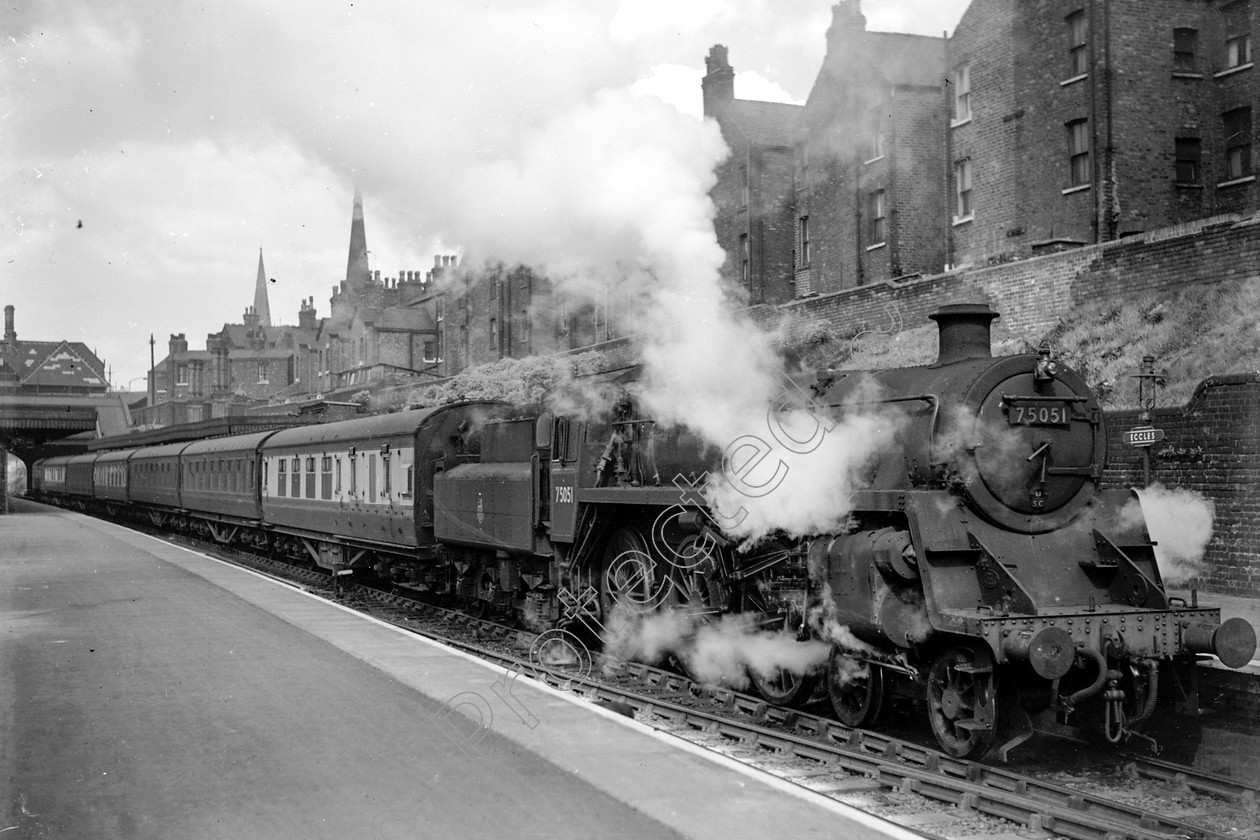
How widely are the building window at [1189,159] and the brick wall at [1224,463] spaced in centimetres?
1131

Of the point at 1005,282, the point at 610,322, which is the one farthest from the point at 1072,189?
the point at 610,322

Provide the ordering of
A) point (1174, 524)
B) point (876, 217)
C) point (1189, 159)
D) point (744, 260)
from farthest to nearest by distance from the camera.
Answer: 1. point (744, 260)
2. point (876, 217)
3. point (1189, 159)
4. point (1174, 524)

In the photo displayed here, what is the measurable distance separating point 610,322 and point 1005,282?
6439 millimetres

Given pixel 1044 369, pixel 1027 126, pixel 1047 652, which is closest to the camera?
pixel 1047 652

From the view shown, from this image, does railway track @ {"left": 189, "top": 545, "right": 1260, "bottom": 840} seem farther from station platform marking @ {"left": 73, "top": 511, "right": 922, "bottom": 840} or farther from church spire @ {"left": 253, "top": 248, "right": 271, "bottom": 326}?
church spire @ {"left": 253, "top": 248, "right": 271, "bottom": 326}

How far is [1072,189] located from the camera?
2138 centimetres

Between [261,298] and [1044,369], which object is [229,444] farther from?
[261,298]

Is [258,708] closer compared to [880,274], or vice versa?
[258,708]

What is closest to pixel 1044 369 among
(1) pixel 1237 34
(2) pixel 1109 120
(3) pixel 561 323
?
(3) pixel 561 323

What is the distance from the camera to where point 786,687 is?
348 inches

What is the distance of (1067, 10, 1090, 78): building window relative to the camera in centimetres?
2108

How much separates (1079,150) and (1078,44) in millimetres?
2029

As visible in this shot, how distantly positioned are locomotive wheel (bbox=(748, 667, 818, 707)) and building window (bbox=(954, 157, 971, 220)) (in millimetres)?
16673

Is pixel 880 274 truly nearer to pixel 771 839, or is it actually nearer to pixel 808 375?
pixel 808 375
